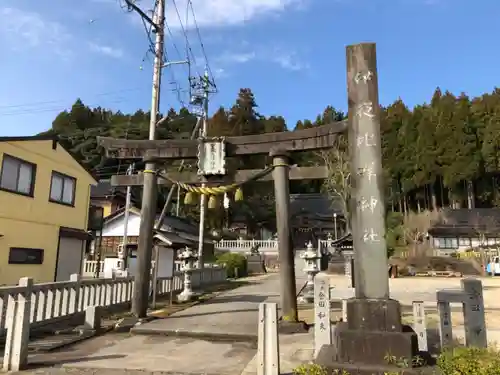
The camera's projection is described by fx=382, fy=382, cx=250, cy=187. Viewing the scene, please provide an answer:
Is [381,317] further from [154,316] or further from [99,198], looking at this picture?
[99,198]

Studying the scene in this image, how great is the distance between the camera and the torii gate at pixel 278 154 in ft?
28.8

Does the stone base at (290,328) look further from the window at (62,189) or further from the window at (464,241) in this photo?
→ the window at (464,241)

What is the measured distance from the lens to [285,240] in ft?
29.1

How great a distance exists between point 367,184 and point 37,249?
51.1 ft

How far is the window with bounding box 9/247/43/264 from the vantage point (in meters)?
15.2

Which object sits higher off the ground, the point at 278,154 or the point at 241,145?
the point at 241,145

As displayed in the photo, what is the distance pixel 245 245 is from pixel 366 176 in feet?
135

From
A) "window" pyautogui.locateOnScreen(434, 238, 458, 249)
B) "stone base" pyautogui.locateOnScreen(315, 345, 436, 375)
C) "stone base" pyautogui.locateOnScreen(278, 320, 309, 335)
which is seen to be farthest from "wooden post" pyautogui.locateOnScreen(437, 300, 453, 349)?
"window" pyautogui.locateOnScreen(434, 238, 458, 249)

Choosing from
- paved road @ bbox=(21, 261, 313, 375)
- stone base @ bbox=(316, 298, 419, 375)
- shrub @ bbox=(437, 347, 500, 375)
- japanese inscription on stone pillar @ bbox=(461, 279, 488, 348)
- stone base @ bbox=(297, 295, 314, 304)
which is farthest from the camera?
stone base @ bbox=(297, 295, 314, 304)

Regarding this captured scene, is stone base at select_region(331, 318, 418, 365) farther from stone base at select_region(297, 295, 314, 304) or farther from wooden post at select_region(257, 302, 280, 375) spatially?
stone base at select_region(297, 295, 314, 304)

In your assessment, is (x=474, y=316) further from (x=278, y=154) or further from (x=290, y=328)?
(x=278, y=154)

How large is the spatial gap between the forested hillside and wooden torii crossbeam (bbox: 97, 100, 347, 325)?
1285 inches

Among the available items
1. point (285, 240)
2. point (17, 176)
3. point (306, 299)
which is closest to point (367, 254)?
point (285, 240)

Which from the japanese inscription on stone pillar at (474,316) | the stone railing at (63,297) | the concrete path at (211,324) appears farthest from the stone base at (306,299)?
the japanese inscription on stone pillar at (474,316)
